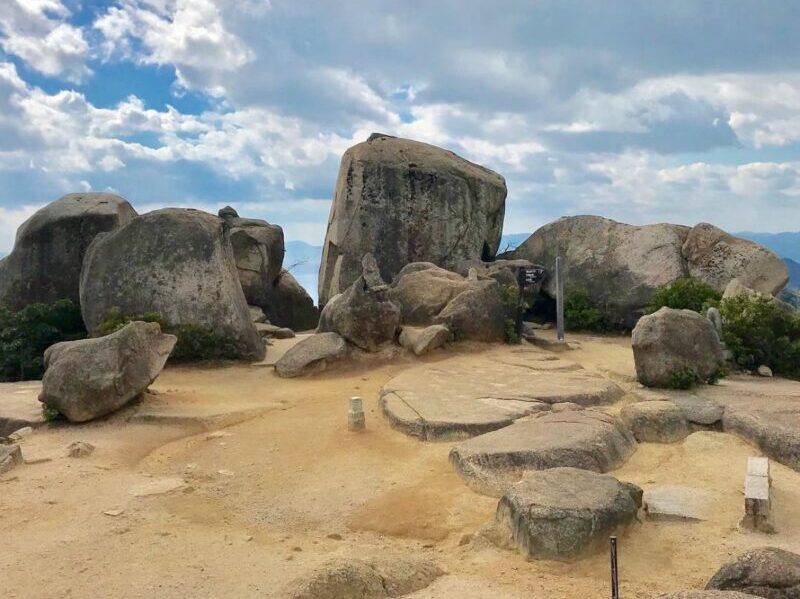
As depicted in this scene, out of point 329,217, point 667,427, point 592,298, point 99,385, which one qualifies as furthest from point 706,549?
point 329,217

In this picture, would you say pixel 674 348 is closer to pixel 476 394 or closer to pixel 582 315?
pixel 476 394

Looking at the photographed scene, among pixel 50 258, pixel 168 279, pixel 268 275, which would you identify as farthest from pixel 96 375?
pixel 268 275

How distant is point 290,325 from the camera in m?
23.0

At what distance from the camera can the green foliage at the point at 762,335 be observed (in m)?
11.3

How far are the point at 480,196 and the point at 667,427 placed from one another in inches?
520

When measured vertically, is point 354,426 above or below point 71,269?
below

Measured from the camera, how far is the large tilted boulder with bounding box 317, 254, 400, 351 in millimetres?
13008

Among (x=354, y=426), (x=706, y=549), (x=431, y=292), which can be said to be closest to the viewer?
(x=706, y=549)

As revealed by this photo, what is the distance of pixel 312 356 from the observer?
40.9 feet

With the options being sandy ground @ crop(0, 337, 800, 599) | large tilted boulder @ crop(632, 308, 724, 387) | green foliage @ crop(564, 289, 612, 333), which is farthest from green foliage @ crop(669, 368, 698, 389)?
green foliage @ crop(564, 289, 612, 333)

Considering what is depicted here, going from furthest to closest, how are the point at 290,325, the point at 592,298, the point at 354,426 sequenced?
the point at 290,325, the point at 592,298, the point at 354,426

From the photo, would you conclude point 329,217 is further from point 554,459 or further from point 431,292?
point 554,459

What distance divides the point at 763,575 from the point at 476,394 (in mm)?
5599

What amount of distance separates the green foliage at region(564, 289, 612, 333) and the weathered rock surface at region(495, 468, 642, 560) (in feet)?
39.9
